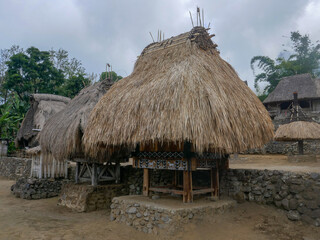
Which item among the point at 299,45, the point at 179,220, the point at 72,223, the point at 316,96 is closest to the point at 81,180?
the point at 72,223

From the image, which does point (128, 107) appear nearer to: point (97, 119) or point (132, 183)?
point (97, 119)

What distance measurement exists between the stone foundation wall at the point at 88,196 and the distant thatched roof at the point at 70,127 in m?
1.18

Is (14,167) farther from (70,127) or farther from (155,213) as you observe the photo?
(155,213)

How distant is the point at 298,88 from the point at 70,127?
67.6ft

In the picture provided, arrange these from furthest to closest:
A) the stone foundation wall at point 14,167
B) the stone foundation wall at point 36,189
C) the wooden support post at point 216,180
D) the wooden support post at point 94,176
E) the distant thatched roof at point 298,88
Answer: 1. the distant thatched roof at point 298,88
2. the stone foundation wall at point 14,167
3. the stone foundation wall at point 36,189
4. the wooden support post at point 94,176
5. the wooden support post at point 216,180

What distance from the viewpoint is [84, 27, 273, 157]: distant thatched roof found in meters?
5.34

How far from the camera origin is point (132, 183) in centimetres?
941

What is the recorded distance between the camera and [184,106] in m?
5.41

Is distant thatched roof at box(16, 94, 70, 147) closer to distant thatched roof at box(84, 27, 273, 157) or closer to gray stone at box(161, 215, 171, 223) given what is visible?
distant thatched roof at box(84, 27, 273, 157)

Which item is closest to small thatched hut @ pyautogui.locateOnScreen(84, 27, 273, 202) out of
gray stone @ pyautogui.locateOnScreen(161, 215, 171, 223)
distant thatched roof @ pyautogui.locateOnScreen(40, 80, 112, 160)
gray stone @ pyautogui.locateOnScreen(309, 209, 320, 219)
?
gray stone @ pyautogui.locateOnScreen(161, 215, 171, 223)

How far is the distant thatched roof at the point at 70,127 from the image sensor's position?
805 centimetres

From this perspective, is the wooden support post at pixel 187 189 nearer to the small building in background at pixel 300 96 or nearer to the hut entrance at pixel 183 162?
the hut entrance at pixel 183 162

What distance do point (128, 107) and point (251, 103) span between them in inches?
125

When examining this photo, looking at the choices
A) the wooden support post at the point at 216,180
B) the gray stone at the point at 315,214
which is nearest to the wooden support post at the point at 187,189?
the wooden support post at the point at 216,180
